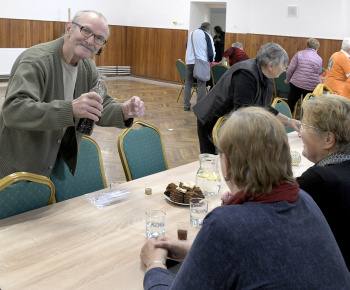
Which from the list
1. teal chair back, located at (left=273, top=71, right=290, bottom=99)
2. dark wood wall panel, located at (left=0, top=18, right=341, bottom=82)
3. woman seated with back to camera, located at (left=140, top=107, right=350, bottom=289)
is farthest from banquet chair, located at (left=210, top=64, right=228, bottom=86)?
woman seated with back to camera, located at (left=140, top=107, right=350, bottom=289)

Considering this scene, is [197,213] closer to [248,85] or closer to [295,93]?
[248,85]

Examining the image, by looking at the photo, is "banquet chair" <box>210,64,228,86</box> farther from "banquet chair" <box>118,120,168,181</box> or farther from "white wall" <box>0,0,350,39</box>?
"banquet chair" <box>118,120,168,181</box>

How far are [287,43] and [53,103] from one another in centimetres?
1012

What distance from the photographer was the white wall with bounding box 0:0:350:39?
426 inches

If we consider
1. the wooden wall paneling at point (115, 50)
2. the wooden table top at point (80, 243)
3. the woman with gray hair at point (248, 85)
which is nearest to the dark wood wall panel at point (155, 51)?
the wooden wall paneling at point (115, 50)

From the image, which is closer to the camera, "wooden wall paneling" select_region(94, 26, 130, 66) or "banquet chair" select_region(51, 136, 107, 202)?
"banquet chair" select_region(51, 136, 107, 202)

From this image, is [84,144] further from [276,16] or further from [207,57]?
[276,16]

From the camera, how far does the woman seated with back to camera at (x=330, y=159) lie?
6.44 feet

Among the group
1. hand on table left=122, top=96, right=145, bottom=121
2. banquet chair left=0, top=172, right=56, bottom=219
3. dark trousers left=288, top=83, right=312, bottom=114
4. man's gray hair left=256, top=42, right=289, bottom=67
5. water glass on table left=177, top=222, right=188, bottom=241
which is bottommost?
water glass on table left=177, top=222, right=188, bottom=241

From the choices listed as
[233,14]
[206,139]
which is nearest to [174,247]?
[206,139]

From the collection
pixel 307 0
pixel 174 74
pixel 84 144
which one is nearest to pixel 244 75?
pixel 84 144

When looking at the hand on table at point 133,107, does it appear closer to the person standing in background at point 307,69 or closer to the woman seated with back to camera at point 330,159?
the woman seated with back to camera at point 330,159

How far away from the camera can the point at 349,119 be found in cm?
223

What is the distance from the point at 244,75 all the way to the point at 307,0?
26.7ft
